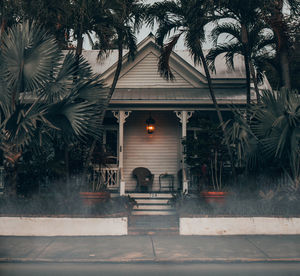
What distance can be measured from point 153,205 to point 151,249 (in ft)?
14.1

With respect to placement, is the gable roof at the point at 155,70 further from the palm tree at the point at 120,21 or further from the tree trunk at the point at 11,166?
the tree trunk at the point at 11,166

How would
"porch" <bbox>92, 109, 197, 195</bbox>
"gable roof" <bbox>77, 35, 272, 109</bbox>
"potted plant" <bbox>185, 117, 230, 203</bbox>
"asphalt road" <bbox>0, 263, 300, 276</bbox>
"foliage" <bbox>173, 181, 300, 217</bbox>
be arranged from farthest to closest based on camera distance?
1. "porch" <bbox>92, 109, 197, 195</bbox>
2. "gable roof" <bbox>77, 35, 272, 109</bbox>
3. "potted plant" <bbox>185, 117, 230, 203</bbox>
4. "foliage" <bbox>173, 181, 300, 217</bbox>
5. "asphalt road" <bbox>0, 263, 300, 276</bbox>

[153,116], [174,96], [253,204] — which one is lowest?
[253,204]

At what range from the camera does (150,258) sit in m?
7.82

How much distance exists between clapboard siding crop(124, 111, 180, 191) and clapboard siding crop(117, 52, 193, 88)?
3.63ft

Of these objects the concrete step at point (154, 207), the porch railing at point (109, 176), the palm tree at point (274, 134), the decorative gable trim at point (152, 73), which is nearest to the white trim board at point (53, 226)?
the concrete step at point (154, 207)

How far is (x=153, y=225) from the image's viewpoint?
35.5ft

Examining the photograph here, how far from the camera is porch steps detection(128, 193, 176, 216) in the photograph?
40.9ft

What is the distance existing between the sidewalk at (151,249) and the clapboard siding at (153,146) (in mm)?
5709

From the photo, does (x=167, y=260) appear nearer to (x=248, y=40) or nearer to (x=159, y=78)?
(x=248, y=40)

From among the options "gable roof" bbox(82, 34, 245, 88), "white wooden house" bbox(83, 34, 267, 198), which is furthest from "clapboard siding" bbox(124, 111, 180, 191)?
"gable roof" bbox(82, 34, 245, 88)

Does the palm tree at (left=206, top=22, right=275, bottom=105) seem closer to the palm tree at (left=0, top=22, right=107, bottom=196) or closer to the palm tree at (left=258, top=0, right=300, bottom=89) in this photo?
the palm tree at (left=258, top=0, right=300, bottom=89)

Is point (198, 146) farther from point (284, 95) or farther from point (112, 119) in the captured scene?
point (112, 119)

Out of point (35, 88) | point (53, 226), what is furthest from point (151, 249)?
point (35, 88)
